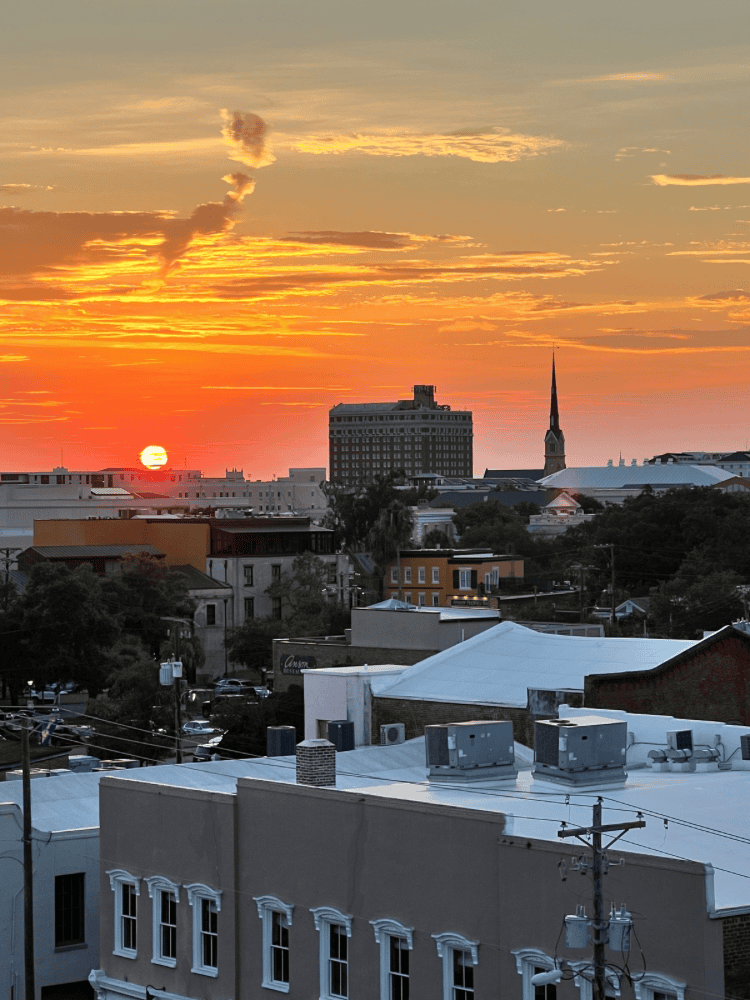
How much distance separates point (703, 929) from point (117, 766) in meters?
22.8

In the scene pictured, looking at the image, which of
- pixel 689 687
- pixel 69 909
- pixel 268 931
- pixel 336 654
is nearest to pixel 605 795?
pixel 268 931

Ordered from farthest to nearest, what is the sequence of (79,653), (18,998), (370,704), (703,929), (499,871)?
(79,653) → (370,704) → (18,998) → (499,871) → (703,929)

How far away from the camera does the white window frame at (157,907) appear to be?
87.9ft

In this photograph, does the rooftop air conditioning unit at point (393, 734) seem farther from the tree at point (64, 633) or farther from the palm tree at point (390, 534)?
the palm tree at point (390, 534)

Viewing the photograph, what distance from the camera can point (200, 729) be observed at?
70000mm

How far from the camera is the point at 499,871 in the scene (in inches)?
848

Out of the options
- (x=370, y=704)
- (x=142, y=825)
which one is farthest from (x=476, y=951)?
(x=370, y=704)

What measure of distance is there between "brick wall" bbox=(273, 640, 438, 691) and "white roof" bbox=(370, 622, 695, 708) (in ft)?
37.2

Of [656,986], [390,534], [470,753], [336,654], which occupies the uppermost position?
[390,534]

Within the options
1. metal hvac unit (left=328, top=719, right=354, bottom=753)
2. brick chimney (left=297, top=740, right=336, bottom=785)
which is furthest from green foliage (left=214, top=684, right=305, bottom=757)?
brick chimney (left=297, top=740, right=336, bottom=785)

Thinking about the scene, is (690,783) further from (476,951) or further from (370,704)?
(370,704)

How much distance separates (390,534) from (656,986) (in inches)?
3893

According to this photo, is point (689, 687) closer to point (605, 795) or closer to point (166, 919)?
point (605, 795)

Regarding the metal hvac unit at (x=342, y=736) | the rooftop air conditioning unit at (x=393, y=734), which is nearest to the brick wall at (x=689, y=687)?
the rooftop air conditioning unit at (x=393, y=734)
